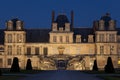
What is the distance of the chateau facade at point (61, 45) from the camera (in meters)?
75.9

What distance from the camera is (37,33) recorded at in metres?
79.3

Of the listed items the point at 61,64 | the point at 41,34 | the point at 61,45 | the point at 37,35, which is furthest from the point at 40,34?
the point at 61,64

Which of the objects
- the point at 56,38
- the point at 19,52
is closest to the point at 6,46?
the point at 19,52

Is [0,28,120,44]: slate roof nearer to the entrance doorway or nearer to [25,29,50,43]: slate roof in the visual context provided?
[25,29,50,43]: slate roof

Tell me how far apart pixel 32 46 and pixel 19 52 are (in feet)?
7.44

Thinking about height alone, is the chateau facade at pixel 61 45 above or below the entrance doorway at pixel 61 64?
above

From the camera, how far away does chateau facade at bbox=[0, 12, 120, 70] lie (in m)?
75.9

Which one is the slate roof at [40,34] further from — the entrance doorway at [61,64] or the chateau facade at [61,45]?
the entrance doorway at [61,64]

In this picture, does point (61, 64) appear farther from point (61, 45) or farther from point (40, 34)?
point (40, 34)

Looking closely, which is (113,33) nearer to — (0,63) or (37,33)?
(37,33)

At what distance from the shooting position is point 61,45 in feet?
254

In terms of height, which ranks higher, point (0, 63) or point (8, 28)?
point (8, 28)

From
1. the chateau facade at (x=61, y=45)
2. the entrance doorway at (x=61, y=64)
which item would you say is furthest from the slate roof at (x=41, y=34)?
the entrance doorway at (x=61, y=64)

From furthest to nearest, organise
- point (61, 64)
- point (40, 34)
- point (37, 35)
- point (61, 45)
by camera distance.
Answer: point (40, 34) → point (37, 35) → point (61, 45) → point (61, 64)
